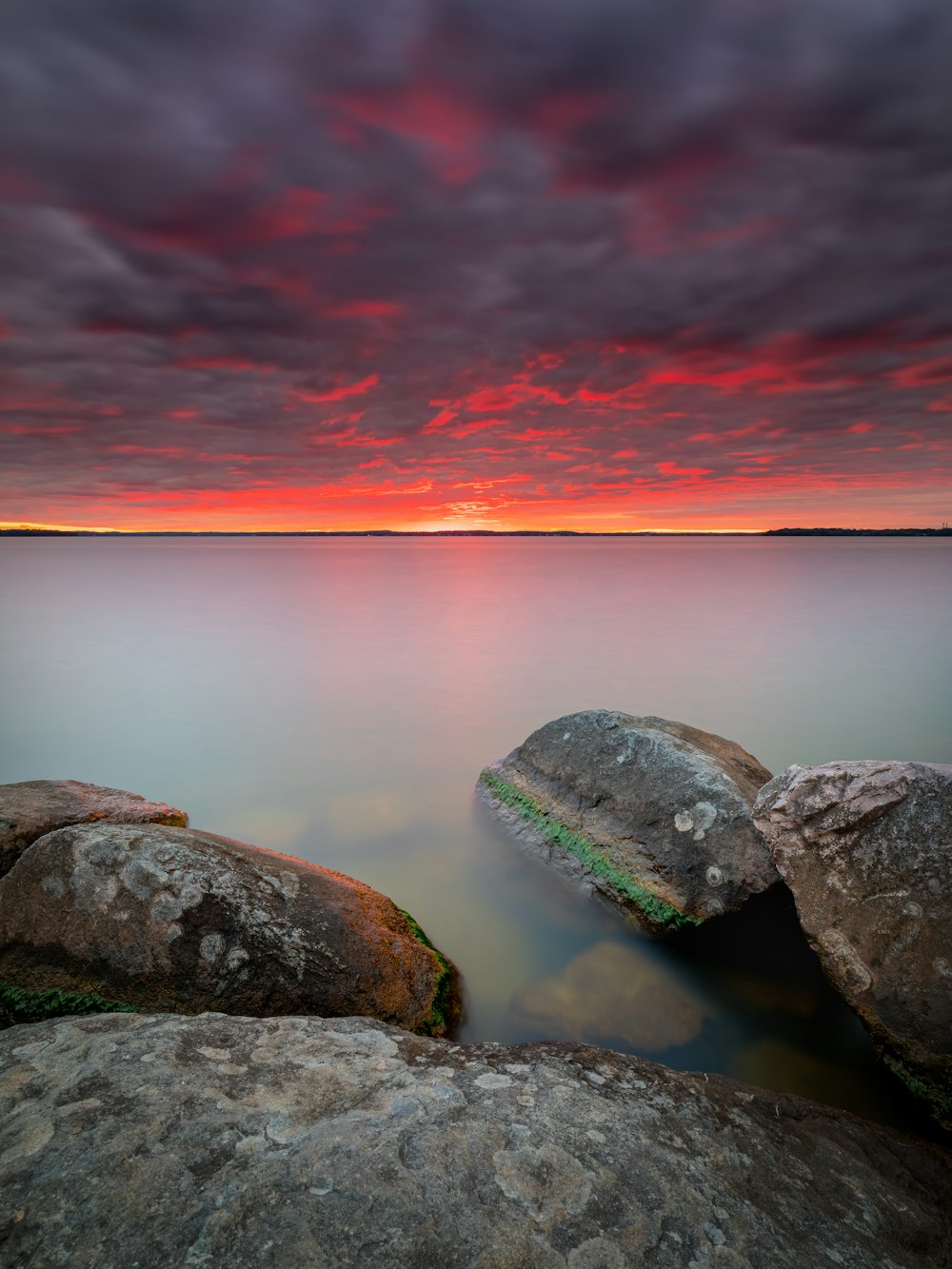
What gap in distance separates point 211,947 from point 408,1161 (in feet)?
6.27

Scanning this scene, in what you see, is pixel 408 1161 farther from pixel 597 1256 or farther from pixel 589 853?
pixel 589 853

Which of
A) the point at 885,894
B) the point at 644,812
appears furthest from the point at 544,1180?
the point at 644,812

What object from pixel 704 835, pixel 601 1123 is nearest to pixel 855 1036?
pixel 704 835

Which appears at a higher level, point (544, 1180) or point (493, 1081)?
point (544, 1180)

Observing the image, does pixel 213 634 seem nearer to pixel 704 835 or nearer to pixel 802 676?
pixel 802 676

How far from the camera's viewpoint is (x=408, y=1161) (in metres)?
2.12

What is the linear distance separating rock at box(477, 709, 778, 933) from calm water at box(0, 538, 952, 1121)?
1.15 feet

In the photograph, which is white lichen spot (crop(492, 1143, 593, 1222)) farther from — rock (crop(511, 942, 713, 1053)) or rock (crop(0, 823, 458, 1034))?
rock (crop(511, 942, 713, 1053))

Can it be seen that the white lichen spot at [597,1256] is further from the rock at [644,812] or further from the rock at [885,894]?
the rock at [644,812]

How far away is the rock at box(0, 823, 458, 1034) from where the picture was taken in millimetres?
3492

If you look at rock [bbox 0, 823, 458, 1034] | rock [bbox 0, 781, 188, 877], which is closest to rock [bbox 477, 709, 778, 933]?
rock [bbox 0, 823, 458, 1034]

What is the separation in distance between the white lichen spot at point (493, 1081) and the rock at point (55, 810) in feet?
12.4

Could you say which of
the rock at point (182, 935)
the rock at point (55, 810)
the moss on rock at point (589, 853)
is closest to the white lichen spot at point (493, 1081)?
the rock at point (182, 935)

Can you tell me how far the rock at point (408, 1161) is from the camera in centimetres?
186
